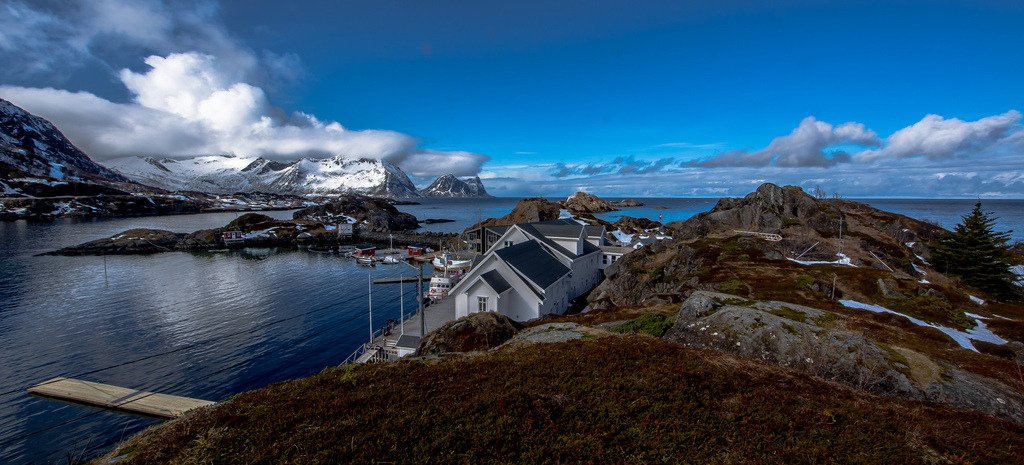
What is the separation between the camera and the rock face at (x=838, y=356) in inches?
439

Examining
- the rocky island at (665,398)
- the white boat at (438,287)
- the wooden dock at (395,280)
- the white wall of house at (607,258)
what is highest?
the rocky island at (665,398)

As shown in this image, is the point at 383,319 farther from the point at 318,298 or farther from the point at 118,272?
the point at 118,272

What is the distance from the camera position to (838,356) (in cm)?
1255

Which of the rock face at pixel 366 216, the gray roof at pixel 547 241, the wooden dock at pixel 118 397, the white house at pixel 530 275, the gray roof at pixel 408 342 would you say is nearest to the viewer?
the wooden dock at pixel 118 397

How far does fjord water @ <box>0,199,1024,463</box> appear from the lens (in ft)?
93.1

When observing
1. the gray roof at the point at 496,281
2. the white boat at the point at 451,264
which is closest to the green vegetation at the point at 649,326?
the gray roof at the point at 496,281

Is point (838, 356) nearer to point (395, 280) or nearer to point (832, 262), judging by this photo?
point (832, 262)

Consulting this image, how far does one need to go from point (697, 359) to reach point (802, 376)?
9.56 feet

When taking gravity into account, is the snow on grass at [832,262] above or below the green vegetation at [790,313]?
below

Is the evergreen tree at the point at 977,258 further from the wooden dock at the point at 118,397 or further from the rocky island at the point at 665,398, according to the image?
→ the wooden dock at the point at 118,397

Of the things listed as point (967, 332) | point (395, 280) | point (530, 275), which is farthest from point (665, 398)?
point (395, 280)

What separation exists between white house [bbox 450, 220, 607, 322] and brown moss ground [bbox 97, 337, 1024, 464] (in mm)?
24967

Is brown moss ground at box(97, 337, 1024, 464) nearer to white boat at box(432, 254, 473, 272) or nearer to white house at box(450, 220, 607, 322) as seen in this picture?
white house at box(450, 220, 607, 322)

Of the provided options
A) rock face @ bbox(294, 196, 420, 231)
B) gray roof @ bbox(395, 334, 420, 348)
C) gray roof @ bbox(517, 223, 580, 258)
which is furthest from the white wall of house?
rock face @ bbox(294, 196, 420, 231)
